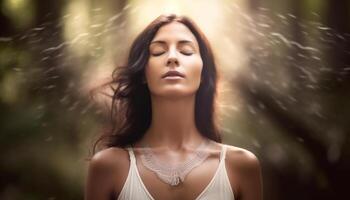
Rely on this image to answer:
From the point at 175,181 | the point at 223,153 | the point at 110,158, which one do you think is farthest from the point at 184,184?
the point at 110,158

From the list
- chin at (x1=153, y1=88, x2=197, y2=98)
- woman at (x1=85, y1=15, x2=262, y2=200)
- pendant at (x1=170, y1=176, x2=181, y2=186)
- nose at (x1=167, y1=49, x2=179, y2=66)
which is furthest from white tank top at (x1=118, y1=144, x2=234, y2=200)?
nose at (x1=167, y1=49, x2=179, y2=66)

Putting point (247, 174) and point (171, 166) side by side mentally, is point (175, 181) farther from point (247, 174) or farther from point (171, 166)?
point (247, 174)

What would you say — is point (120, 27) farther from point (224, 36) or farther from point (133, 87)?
point (224, 36)

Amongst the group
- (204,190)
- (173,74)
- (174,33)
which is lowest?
(204,190)

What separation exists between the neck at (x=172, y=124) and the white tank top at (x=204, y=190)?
177 mm

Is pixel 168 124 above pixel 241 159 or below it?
above

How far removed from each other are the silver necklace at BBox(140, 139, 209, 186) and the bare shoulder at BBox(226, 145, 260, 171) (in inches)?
4.4

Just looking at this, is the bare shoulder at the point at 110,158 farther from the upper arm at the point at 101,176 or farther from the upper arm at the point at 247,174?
the upper arm at the point at 247,174

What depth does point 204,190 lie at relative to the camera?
2807 millimetres

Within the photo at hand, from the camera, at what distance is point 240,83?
9.78 ft

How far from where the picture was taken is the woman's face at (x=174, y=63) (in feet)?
9.50

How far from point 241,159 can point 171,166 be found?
330mm

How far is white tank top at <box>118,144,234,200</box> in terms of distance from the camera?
2.79 metres

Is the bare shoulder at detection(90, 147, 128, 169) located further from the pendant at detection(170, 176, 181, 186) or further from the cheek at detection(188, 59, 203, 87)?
the cheek at detection(188, 59, 203, 87)
